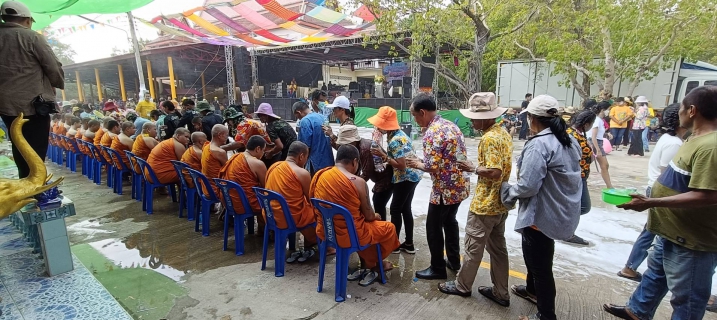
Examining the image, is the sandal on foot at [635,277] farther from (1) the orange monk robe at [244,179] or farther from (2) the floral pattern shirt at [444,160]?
(1) the orange monk robe at [244,179]

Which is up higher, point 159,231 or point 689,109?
point 689,109

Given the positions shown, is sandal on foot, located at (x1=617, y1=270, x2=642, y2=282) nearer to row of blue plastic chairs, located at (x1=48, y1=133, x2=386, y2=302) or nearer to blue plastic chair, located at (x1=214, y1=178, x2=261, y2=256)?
row of blue plastic chairs, located at (x1=48, y1=133, x2=386, y2=302)

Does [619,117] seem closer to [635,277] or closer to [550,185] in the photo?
[635,277]


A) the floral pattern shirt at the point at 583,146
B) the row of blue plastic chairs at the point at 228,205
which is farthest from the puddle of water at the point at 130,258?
the floral pattern shirt at the point at 583,146

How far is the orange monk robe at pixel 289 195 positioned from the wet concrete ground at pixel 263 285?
1.65ft

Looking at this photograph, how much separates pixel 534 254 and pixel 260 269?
229 centimetres

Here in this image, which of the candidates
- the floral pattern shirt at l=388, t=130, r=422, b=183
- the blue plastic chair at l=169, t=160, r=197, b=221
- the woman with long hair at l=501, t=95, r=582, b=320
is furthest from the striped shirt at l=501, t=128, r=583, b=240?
the blue plastic chair at l=169, t=160, r=197, b=221

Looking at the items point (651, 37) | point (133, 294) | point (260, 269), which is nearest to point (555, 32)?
point (651, 37)

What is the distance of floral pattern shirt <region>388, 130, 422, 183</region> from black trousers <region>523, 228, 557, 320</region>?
44.7 inches

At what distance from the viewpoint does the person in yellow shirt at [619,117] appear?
8.99 metres

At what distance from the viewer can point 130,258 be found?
357 cm

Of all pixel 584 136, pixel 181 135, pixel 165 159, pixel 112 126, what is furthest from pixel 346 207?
pixel 112 126

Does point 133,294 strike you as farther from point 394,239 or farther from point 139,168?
point 139,168

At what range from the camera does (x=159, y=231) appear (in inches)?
168
